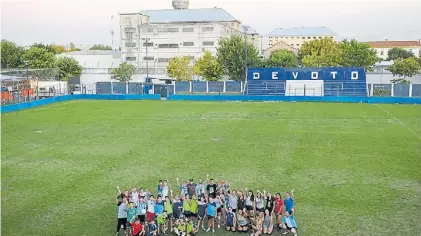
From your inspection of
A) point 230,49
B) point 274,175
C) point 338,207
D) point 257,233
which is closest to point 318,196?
point 338,207

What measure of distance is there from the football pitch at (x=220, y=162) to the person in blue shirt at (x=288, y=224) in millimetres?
525

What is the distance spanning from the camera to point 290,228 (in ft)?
45.1

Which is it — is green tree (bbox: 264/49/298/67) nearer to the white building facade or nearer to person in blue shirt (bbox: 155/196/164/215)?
the white building facade

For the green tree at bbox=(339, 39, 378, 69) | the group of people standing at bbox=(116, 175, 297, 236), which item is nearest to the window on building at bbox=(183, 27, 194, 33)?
the green tree at bbox=(339, 39, 378, 69)

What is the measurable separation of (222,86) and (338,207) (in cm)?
4260

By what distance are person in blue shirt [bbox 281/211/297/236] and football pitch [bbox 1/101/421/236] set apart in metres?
0.52

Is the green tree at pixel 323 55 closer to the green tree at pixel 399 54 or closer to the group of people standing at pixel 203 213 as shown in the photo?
the green tree at pixel 399 54

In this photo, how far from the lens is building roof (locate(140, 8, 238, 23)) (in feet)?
302

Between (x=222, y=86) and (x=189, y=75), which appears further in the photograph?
(x=189, y=75)

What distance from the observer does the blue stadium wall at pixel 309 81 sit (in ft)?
178

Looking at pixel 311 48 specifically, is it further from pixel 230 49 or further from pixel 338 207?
pixel 338 207

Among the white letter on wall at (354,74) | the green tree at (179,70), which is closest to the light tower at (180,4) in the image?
the green tree at (179,70)

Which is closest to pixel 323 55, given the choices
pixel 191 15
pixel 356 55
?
pixel 356 55

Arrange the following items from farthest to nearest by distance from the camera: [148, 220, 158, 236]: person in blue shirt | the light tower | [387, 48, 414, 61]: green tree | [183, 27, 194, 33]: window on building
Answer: [387, 48, 414, 61]: green tree < the light tower < [183, 27, 194, 33]: window on building < [148, 220, 158, 236]: person in blue shirt
